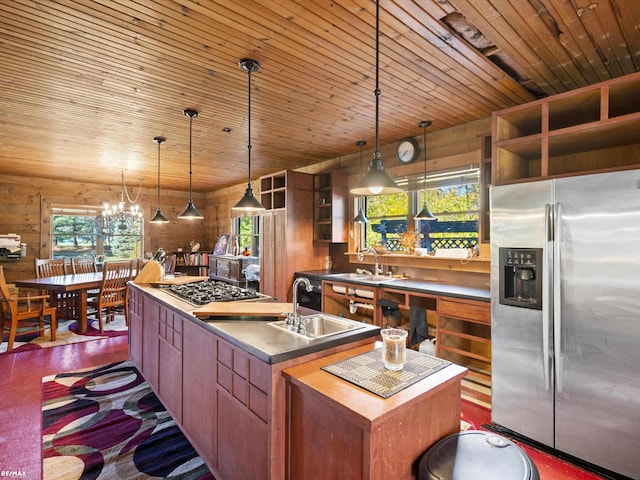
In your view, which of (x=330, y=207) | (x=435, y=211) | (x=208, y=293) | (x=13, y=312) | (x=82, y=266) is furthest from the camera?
(x=82, y=266)

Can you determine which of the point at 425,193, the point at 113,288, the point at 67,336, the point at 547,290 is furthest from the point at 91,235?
the point at 547,290

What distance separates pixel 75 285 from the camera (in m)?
4.66

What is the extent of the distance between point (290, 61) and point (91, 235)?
7.12 m

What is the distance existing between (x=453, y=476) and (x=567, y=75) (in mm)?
2971

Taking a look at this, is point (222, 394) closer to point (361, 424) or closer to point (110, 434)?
point (361, 424)

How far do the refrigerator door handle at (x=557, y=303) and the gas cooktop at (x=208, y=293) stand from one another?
2100 millimetres

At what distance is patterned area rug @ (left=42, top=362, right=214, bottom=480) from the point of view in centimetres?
211

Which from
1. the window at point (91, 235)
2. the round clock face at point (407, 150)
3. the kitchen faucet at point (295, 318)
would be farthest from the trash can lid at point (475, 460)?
the window at point (91, 235)

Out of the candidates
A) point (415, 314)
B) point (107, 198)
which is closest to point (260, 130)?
point (415, 314)

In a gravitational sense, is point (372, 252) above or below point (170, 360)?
above

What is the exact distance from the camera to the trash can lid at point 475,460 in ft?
3.71

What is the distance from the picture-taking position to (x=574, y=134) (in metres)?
2.36

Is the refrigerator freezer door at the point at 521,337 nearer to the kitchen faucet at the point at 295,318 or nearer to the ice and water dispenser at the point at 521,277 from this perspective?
the ice and water dispenser at the point at 521,277

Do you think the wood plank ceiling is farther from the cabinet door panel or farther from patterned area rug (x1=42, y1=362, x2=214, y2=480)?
patterned area rug (x1=42, y1=362, x2=214, y2=480)
